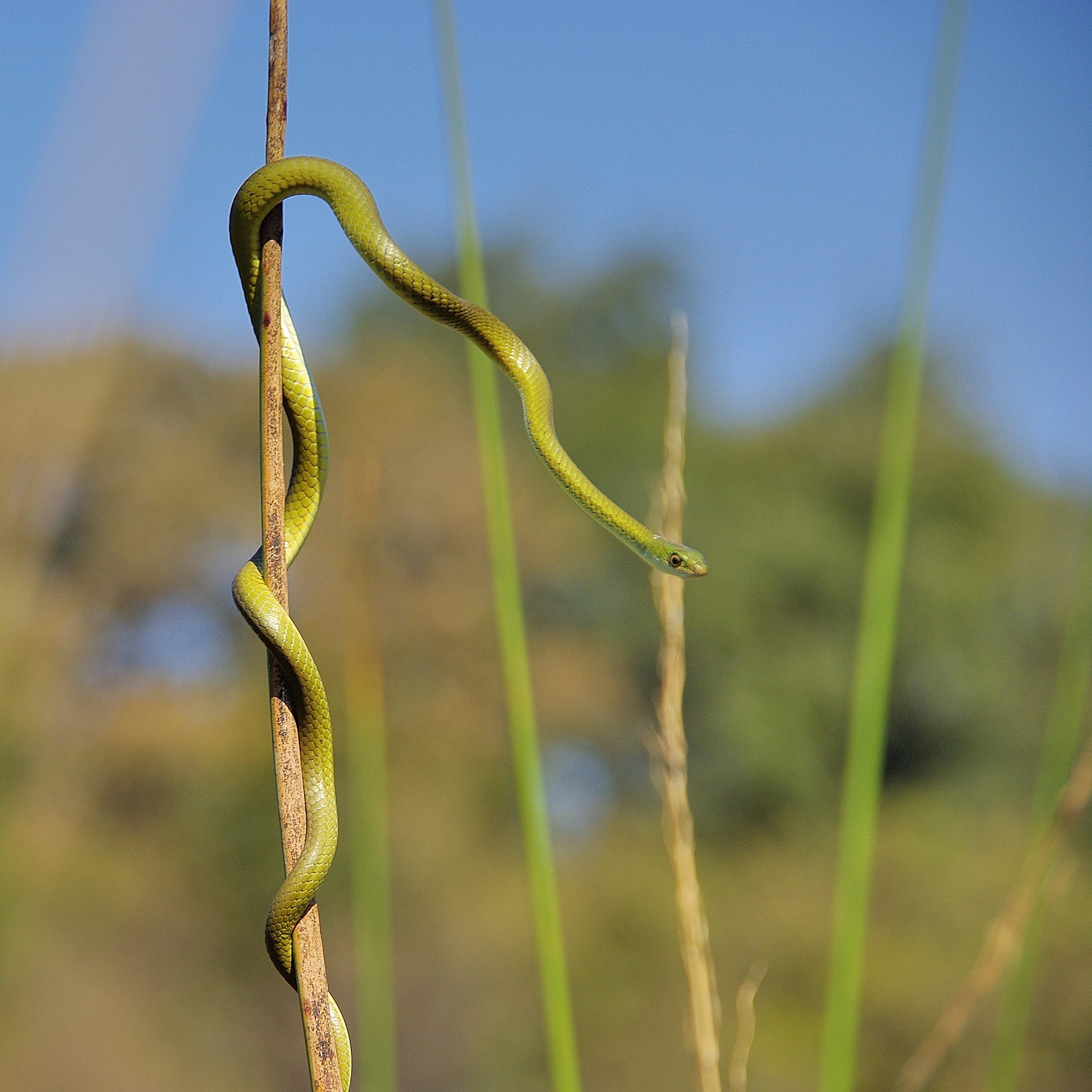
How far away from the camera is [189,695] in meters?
12.0

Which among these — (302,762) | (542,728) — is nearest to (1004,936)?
(302,762)

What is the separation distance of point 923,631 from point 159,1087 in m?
12.3

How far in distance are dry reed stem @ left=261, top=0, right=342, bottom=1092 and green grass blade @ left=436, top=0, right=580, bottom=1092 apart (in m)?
0.32

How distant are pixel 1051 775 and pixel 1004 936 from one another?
12.7 inches

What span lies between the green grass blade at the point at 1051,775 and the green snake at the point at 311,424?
1.81 feet

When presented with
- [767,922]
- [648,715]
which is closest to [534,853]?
[767,922]

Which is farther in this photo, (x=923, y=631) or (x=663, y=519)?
(x=923, y=631)

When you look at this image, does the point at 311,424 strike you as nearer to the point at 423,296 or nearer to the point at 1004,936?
the point at 423,296

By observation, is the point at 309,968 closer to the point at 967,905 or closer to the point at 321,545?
the point at 321,545

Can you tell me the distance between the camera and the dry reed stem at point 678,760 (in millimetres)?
849

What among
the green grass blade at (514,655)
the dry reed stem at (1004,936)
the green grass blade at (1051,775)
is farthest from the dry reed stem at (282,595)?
the green grass blade at (1051,775)

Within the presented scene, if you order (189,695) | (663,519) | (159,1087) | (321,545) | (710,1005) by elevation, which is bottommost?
(159,1087)

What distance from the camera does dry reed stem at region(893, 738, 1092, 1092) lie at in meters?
1.01

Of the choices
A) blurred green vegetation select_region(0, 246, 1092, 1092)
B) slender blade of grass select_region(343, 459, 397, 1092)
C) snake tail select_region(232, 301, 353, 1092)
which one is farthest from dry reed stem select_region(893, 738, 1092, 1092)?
blurred green vegetation select_region(0, 246, 1092, 1092)
